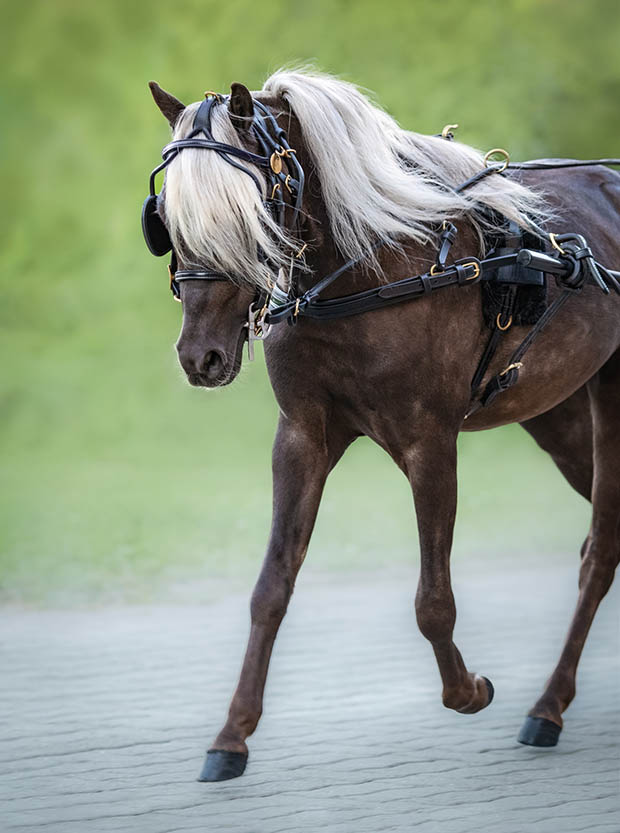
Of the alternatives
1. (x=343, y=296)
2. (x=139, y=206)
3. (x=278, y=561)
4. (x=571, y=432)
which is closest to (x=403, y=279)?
(x=343, y=296)

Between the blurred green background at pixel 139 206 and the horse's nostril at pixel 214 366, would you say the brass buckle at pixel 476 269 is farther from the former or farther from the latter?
the blurred green background at pixel 139 206

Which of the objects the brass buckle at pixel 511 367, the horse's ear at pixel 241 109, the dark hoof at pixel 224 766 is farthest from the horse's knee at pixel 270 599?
the horse's ear at pixel 241 109

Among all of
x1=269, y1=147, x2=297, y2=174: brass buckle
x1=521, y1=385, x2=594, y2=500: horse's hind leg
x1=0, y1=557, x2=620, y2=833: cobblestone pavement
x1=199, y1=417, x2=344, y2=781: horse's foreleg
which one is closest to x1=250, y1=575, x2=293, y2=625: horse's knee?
x1=199, y1=417, x2=344, y2=781: horse's foreleg

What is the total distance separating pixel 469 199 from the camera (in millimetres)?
3314

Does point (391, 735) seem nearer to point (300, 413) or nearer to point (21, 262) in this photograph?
point (300, 413)

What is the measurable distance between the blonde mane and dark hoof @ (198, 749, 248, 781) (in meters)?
1.36

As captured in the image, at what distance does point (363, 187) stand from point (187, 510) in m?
6.17

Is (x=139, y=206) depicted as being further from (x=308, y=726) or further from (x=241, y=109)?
(x=241, y=109)

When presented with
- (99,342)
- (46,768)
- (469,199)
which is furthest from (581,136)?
(46,768)

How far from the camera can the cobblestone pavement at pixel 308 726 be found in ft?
10.1

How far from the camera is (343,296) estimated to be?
312cm

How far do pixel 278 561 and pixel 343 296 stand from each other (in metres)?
0.81

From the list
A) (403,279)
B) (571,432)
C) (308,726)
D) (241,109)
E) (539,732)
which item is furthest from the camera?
(571,432)

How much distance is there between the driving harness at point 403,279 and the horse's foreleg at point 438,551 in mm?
300
